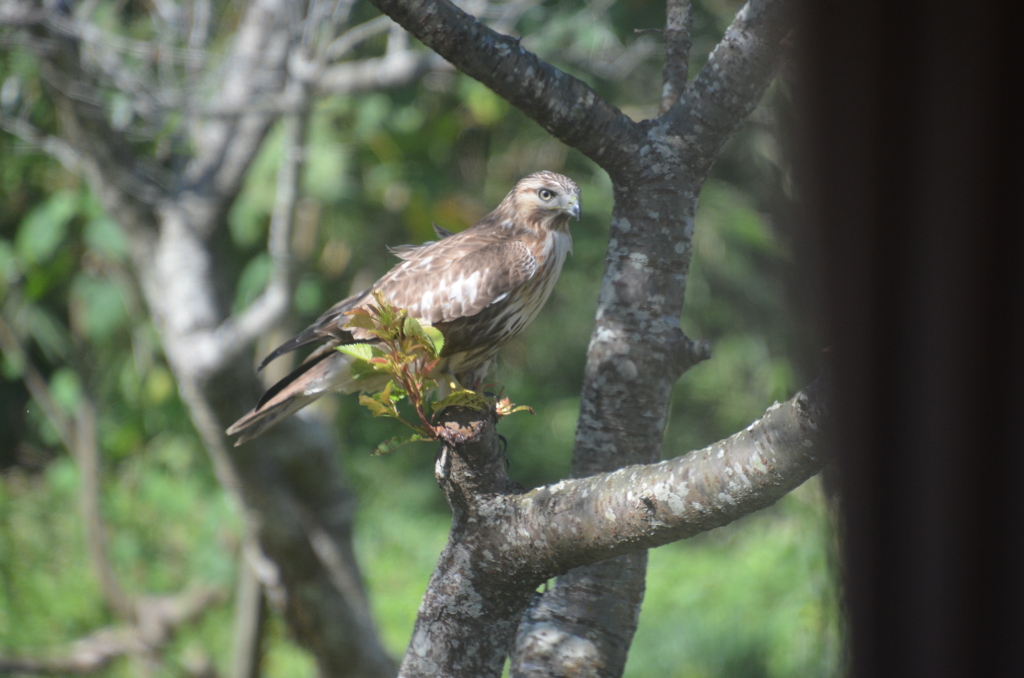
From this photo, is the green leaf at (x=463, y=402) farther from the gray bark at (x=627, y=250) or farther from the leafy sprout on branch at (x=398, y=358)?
the gray bark at (x=627, y=250)

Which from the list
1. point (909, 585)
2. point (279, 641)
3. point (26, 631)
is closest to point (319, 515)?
point (279, 641)

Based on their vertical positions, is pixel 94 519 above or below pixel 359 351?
above

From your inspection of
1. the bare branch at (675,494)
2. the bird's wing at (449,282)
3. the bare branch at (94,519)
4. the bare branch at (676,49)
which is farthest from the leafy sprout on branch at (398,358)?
the bare branch at (94,519)

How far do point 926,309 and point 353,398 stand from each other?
5.51 m

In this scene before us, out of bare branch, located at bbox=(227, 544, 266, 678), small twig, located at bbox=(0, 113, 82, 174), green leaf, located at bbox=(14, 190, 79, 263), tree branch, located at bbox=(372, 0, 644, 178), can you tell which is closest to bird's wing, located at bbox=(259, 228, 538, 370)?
tree branch, located at bbox=(372, 0, 644, 178)

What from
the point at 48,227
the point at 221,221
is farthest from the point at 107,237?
the point at 221,221

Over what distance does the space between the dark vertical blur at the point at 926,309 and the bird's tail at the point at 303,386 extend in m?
1.89

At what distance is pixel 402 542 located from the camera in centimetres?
701

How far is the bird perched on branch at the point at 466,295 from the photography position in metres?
2.43

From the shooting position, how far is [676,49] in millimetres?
2234

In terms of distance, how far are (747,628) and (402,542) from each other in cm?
289

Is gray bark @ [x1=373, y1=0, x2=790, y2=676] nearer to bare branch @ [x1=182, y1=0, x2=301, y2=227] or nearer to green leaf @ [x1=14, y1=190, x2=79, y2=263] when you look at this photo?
bare branch @ [x1=182, y1=0, x2=301, y2=227]

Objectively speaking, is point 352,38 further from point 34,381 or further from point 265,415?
point 34,381

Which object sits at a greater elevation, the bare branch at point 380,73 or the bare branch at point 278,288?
the bare branch at point 380,73
